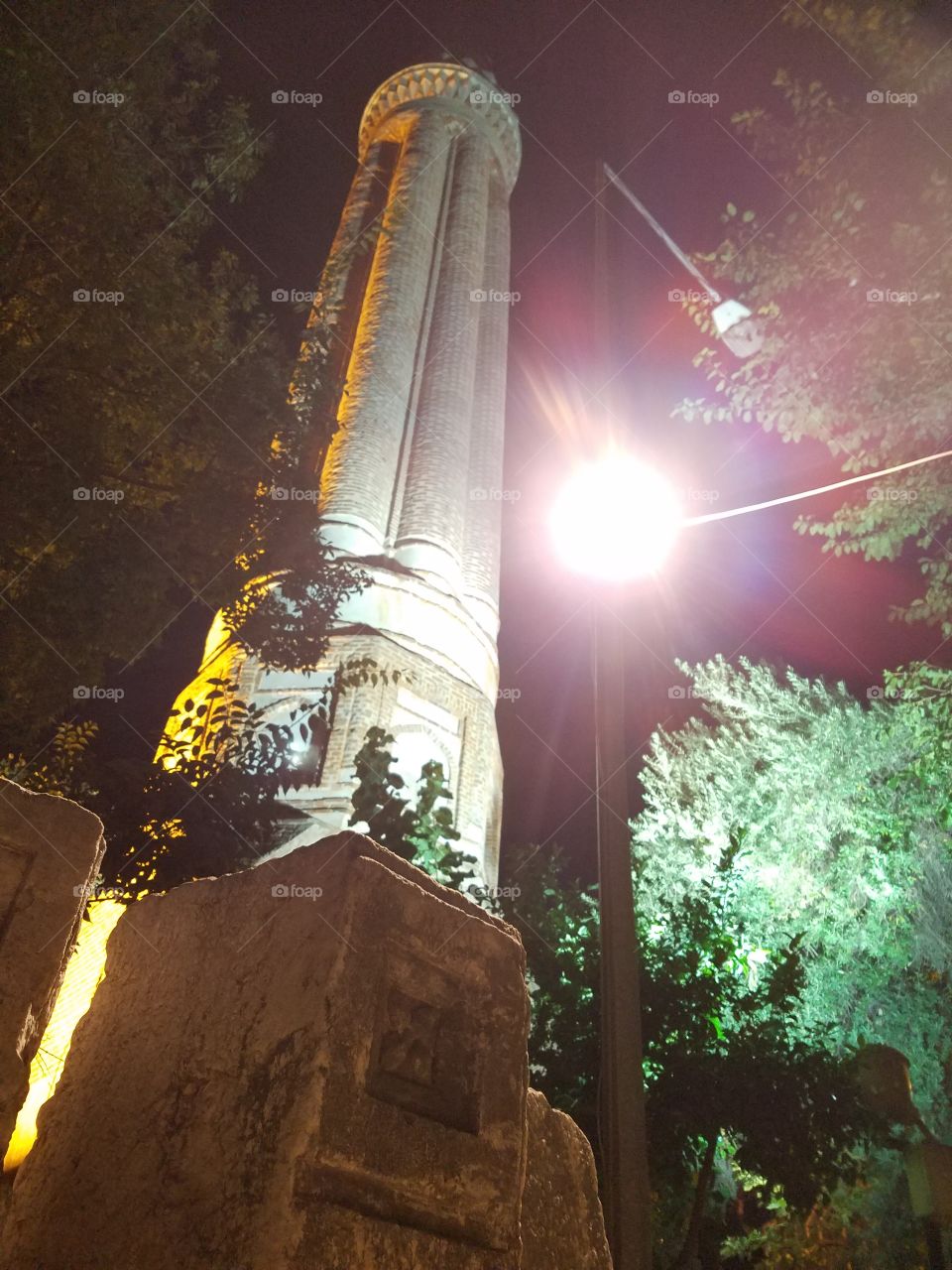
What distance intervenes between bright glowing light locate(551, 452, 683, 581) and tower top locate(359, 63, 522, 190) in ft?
70.8

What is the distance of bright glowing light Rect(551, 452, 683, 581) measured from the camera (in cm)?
659

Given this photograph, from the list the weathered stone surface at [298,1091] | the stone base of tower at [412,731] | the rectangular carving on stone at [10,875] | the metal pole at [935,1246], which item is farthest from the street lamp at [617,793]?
the stone base of tower at [412,731]

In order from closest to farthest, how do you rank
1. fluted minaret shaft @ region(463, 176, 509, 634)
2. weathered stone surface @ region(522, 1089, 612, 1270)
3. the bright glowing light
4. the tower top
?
weathered stone surface @ region(522, 1089, 612, 1270), the bright glowing light, fluted minaret shaft @ region(463, 176, 509, 634), the tower top

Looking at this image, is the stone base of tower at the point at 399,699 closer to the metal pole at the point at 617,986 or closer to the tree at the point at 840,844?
the tree at the point at 840,844

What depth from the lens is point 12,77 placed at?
6395 millimetres

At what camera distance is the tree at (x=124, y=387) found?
6.80m

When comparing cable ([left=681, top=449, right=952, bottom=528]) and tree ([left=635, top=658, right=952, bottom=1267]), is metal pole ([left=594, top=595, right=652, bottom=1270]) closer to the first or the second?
cable ([left=681, top=449, right=952, bottom=528])

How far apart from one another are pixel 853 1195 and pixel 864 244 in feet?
33.7

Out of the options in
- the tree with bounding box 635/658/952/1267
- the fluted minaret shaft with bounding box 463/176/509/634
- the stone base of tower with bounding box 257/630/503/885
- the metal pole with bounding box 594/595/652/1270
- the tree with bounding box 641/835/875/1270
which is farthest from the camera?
the fluted minaret shaft with bounding box 463/176/509/634

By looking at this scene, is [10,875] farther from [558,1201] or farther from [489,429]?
[489,429]

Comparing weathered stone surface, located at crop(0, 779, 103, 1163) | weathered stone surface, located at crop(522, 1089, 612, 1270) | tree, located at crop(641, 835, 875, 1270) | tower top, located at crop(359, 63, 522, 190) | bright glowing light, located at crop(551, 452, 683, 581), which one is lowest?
weathered stone surface, located at crop(522, 1089, 612, 1270)

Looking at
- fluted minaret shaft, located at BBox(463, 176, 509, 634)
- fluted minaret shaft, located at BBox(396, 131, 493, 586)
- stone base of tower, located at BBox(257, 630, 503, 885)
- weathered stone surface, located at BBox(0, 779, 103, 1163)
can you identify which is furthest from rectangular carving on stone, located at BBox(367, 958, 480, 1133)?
fluted minaret shaft, located at BBox(463, 176, 509, 634)

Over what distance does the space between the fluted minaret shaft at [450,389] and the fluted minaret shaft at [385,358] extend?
15.2 inches

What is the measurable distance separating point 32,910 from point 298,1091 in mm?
797
